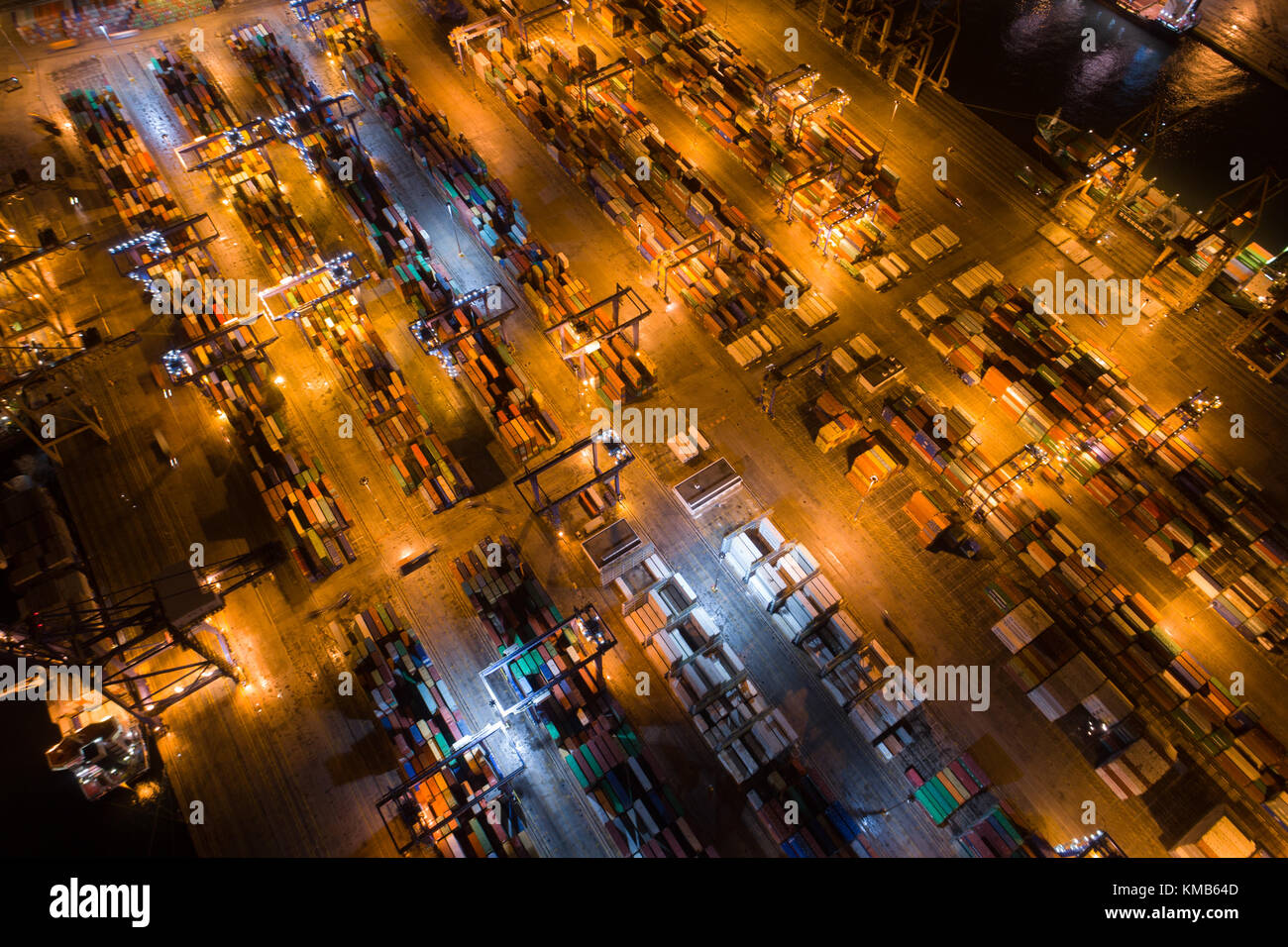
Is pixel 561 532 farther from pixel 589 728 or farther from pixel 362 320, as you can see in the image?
pixel 362 320

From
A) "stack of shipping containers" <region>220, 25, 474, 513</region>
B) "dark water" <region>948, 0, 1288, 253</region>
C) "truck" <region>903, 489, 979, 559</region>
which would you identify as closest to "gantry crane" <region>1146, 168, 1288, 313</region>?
"dark water" <region>948, 0, 1288, 253</region>

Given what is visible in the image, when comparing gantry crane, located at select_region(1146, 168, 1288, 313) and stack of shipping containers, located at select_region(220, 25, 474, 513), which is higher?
stack of shipping containers, located at select_region(220, 25, 474, 513)

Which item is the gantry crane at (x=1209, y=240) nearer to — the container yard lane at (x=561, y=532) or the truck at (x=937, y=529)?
the container yard lane at (x=561, y=532)

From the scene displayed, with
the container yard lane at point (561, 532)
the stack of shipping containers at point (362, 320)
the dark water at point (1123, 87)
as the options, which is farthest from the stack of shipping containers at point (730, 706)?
the dark water at point (1123, 87)

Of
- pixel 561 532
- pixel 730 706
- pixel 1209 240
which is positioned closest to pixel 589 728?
pixel 730 706

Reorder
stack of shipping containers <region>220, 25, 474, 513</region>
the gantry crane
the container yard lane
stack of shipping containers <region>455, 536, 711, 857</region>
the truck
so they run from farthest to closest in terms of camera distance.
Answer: the gantry crane, stack of shipping containers <region>220, 25, 474, 513</region>, the truck, the container yard lane, stack of shipping containers <region>455, 536, 711, 857</region>

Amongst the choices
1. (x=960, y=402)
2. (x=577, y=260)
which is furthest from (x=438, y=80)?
(x=960, y=402)

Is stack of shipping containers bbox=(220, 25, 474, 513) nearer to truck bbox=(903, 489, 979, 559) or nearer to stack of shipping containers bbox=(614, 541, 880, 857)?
stack of shipping containers bbox=(614, 541, 880, 857)
